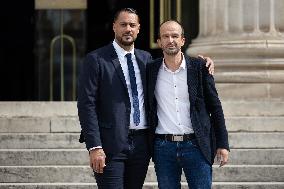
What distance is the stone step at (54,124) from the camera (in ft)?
31.6

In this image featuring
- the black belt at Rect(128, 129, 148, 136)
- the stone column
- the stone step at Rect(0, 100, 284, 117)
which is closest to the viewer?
the black belt at Rect(128, 129, 148, 136)

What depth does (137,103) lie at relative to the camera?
5250mm

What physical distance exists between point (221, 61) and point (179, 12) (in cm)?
282

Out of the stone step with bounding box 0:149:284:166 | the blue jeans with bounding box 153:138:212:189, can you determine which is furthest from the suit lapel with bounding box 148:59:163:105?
the stone step with bounding box 0:149:284:166

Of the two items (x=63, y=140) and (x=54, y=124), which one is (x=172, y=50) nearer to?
(x=63, y=140)

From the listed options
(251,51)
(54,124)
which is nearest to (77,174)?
(54,124)

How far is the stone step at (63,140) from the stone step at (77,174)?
30.0 inches

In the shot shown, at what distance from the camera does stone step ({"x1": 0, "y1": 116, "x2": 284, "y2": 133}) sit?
9633mm

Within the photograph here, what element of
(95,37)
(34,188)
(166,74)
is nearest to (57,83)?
(95,37)

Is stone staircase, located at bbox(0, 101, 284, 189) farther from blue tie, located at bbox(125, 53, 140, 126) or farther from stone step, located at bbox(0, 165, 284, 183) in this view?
blue tie, located at bbox(125, 53, 140, 126)

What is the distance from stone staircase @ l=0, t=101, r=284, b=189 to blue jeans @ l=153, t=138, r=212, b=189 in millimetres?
2715

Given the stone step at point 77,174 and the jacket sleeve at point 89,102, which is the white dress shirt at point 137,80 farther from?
the stone step at point 77,174

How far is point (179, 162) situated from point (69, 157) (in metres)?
3.55

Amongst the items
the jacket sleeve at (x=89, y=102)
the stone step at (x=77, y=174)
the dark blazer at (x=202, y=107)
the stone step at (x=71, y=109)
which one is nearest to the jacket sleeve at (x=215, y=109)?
the dark blazer at (x=202, y=107)
